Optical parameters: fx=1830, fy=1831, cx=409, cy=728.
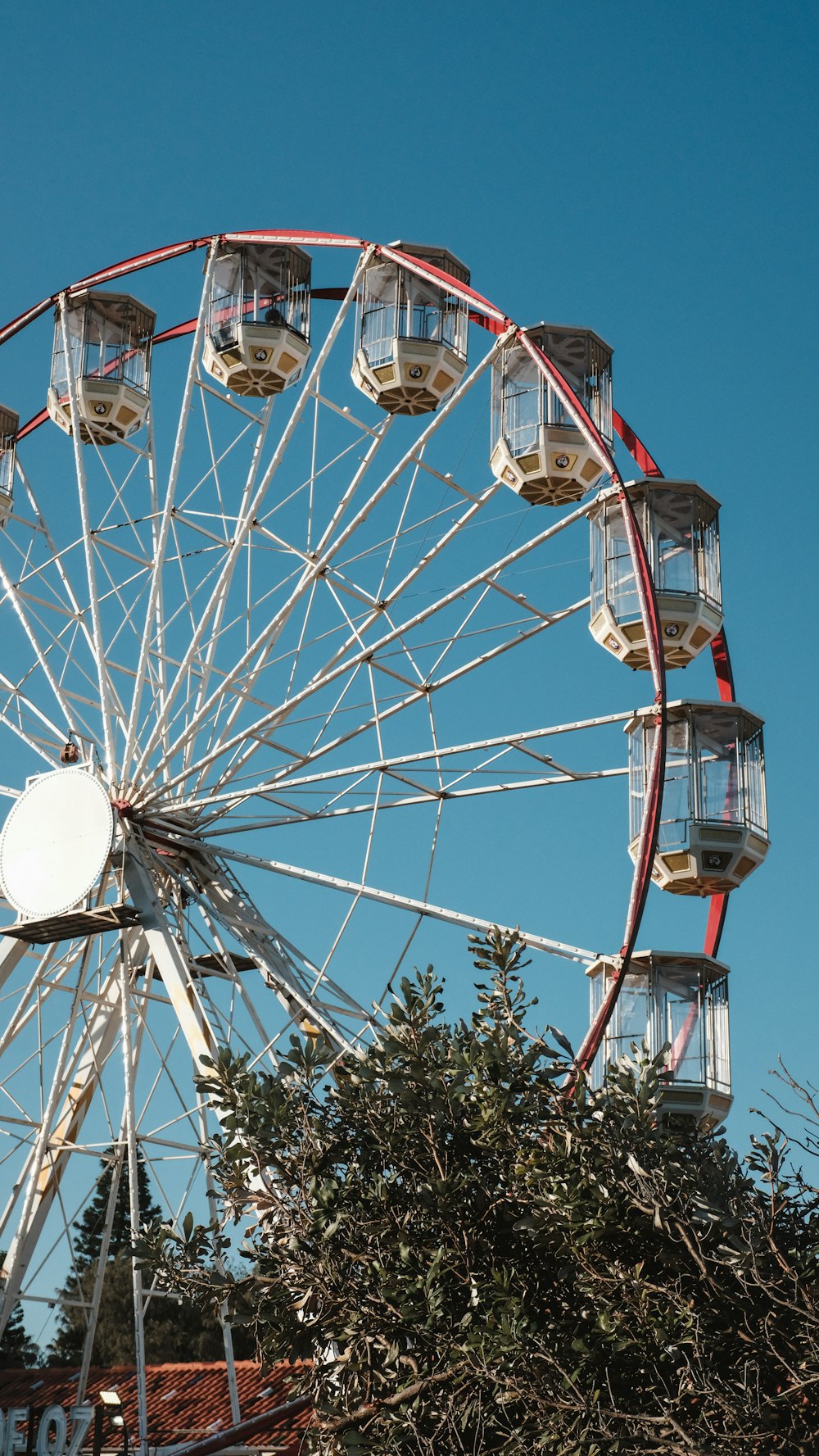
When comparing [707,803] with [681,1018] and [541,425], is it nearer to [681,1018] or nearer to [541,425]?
[681,1018]

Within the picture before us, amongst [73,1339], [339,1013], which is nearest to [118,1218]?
[73,1339]

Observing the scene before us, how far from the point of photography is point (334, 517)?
60.2 feet

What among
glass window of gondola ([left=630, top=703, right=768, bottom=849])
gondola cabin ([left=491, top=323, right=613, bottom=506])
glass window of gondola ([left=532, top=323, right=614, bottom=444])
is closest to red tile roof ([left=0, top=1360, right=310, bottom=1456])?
glass window of gondola ([left=630, top=703, right=768, bottom=849])

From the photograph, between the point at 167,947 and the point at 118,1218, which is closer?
the point at 167,947

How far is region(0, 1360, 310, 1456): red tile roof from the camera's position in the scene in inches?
885

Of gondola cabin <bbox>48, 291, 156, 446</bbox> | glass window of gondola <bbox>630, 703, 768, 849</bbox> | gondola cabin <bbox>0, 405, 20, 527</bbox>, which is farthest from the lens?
gondola cabin <bbox>0, 405, 20, 527</bbox>

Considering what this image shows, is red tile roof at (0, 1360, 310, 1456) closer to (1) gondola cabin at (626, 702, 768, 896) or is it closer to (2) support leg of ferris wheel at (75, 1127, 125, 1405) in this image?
(2) support leg of ferris wheel at (75, 1127, 125, 1405)

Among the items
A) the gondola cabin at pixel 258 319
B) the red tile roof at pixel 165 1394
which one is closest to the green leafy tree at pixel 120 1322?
the red tile roof at pixel 165 1394

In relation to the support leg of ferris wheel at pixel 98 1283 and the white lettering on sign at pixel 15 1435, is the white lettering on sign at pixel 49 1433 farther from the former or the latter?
the support leg of ferris wheel at pixel 98 1283

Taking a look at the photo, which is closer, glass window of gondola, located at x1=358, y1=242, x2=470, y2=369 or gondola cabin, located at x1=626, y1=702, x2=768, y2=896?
gondola cabin, located at x1=626, y1=702, x2=768, y2=896

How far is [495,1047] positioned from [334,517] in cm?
1012

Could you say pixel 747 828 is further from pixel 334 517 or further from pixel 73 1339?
pixel 73 1339

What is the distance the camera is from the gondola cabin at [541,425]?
56.9 ft

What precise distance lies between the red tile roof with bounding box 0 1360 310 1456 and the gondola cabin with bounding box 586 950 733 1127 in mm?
6605
